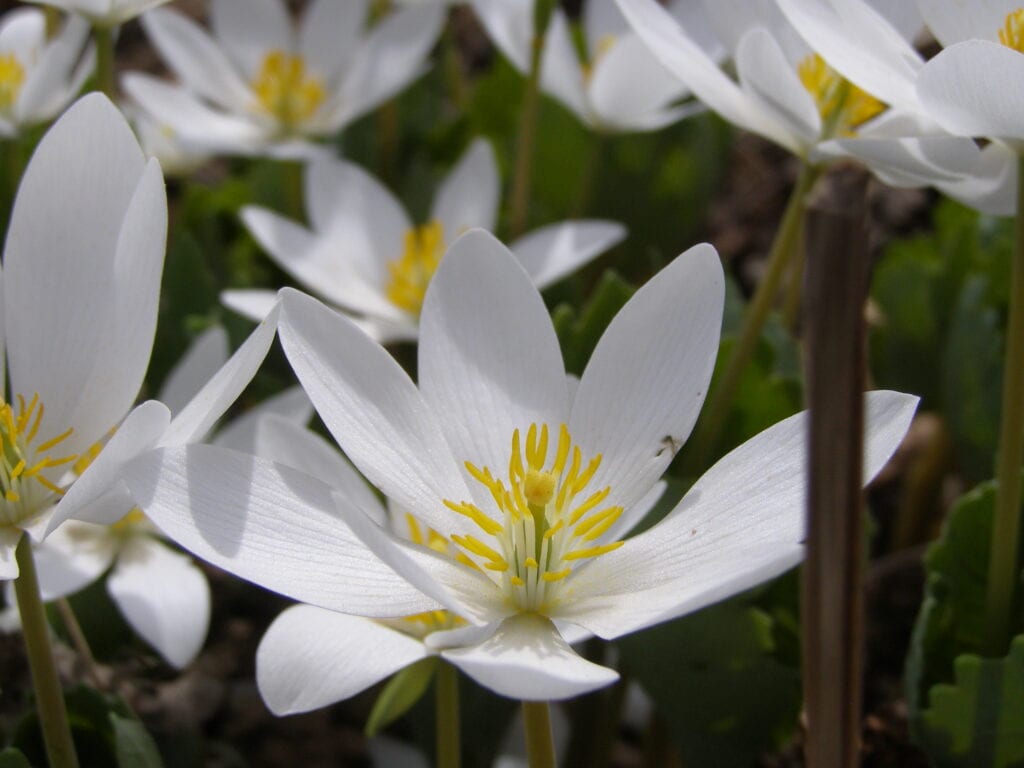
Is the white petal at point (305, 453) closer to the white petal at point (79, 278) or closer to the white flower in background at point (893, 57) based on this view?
the white petal at point (79, 278)

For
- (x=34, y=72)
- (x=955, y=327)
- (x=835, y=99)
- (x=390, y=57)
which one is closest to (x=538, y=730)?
(x=835, y=99)

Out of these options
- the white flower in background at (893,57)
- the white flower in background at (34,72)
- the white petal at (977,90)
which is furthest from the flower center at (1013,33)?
the white flower in background at (34,72)

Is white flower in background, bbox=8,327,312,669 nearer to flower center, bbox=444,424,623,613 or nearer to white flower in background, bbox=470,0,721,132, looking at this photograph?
flower center, bbox=444,424,623,613

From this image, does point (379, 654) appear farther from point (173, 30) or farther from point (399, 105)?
point (399, 105)

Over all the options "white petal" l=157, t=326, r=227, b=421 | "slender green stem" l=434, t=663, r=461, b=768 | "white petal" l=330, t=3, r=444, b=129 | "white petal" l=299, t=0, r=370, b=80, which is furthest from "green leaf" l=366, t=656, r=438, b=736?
"white petal" l=299, t=0, r=370, b=80

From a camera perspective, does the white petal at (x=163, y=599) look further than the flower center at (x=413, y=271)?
No

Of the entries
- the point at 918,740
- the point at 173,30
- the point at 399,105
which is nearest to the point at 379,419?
the point at 918,740
